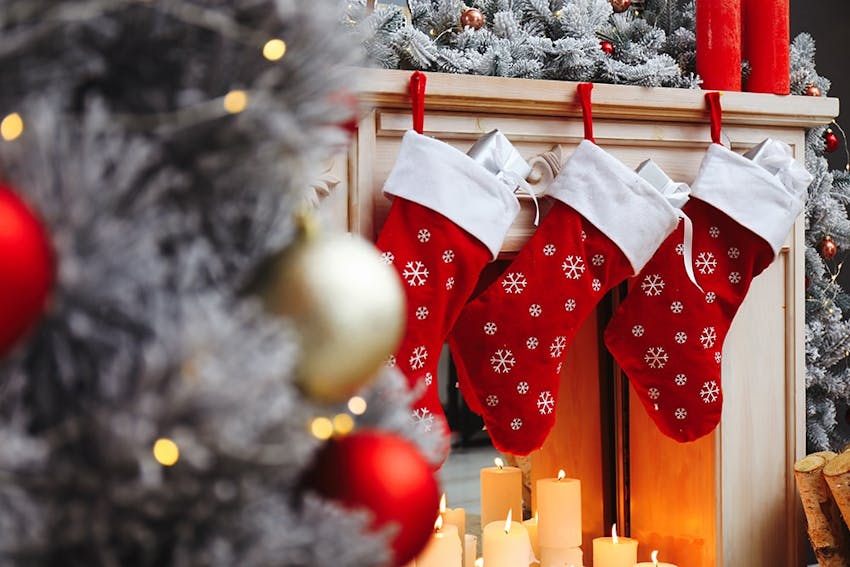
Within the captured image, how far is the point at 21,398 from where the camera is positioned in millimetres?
437

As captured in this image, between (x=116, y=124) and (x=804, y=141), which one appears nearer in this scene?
(x=116, y=124)

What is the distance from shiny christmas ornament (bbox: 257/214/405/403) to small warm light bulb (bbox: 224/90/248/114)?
95 millimetres

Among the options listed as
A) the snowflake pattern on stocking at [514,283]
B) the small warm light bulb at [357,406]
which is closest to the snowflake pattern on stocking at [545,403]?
the snowflake pattern on stocking at [514,283]

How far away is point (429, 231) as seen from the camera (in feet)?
4.47

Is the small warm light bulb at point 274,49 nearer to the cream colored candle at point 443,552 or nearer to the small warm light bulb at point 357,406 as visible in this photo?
the small warm light bulb at point 357,406

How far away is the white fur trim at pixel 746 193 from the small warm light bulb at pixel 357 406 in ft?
3.95

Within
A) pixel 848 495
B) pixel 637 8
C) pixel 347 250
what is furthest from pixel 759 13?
pixel 347 250

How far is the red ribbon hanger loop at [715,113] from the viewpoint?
65.2 inches

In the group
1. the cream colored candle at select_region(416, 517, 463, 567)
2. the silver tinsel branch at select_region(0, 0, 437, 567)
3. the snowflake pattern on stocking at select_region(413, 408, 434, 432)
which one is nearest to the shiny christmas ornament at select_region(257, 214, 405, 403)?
the silver tinsel branch at select_region(0, 0, 437, 567)

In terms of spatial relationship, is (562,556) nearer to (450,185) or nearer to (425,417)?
(425,417)

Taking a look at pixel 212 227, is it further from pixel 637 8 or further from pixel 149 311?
pixel 637 8

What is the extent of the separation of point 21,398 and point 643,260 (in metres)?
1.27

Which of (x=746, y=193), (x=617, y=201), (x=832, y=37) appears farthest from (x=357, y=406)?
(x=832, y=37)

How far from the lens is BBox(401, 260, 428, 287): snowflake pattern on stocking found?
4.45 feet
